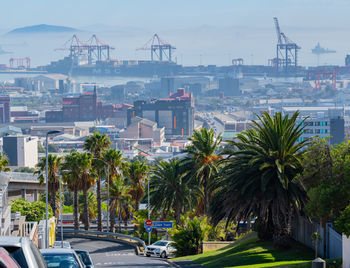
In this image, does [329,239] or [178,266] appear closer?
[329,239]

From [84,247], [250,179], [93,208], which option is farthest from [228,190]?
[93,208]

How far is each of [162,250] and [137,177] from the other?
22311 mm

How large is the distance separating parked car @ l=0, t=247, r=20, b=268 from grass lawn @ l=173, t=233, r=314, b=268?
62.2 ft

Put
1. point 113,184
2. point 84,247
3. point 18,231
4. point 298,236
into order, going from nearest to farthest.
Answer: point 298,236 → point 18,231 → point 84,247 → point 113,184

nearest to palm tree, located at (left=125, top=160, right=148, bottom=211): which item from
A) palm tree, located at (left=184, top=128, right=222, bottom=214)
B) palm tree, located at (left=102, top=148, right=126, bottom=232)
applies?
palm tree, located at (left=102, top=148, right=126, bottom=232)

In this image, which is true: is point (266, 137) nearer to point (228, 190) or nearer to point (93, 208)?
point (228, 190)

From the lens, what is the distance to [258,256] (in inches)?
1210

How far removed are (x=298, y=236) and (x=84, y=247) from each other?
27914 millimetres

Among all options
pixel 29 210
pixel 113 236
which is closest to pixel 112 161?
pixel 113 236

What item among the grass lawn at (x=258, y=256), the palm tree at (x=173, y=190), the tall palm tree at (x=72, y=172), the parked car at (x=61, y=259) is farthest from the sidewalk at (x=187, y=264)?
the tall palm tree at (x=72, y=172)

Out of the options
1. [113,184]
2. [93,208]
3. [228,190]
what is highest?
[228,190]

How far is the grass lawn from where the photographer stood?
28.5 m

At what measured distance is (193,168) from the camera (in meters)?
52.3

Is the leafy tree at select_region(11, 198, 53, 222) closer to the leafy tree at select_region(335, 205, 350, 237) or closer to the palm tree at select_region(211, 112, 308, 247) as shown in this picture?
the palm tree at select_region(211, 112, 308, 247)
